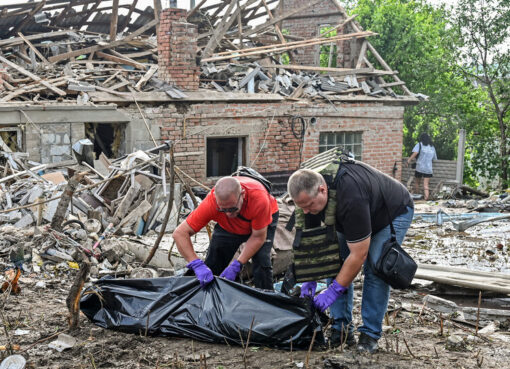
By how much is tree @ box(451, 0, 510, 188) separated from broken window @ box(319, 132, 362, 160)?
374 centimetres

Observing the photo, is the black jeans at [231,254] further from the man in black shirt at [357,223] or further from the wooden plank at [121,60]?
the wooden plank at [121,60]

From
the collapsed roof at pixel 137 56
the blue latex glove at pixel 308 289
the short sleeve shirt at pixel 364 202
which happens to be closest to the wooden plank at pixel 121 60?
the collapsed roof at pixel 137 56

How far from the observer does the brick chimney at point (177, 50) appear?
1268 centimetres

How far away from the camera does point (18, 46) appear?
13.3 meters

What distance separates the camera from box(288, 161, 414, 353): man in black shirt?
3992 millimetres

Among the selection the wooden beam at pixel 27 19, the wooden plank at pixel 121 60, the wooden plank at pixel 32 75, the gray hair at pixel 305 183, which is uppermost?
the wooden beam at pixel 27 19

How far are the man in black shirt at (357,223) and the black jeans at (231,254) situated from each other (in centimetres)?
74

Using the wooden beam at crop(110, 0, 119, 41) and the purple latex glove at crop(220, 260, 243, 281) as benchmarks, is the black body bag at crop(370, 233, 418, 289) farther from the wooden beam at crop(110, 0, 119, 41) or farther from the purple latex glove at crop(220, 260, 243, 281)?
the wooden beam at crop(110, 0, 119, 41)

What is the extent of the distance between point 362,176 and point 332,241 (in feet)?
1.69

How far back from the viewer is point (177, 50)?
1276cm

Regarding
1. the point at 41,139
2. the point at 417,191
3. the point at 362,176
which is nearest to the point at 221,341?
the point at 362,176

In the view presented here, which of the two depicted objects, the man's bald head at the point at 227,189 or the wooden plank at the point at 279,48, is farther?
the wooden plank at the point at 279,48

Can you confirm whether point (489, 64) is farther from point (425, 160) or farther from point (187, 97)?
point (187, 97)

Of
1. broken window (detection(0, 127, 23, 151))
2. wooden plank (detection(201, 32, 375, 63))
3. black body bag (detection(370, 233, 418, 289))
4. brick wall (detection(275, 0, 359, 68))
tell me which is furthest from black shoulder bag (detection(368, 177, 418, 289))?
brick wall (detection(275, 0, 359, 68))
